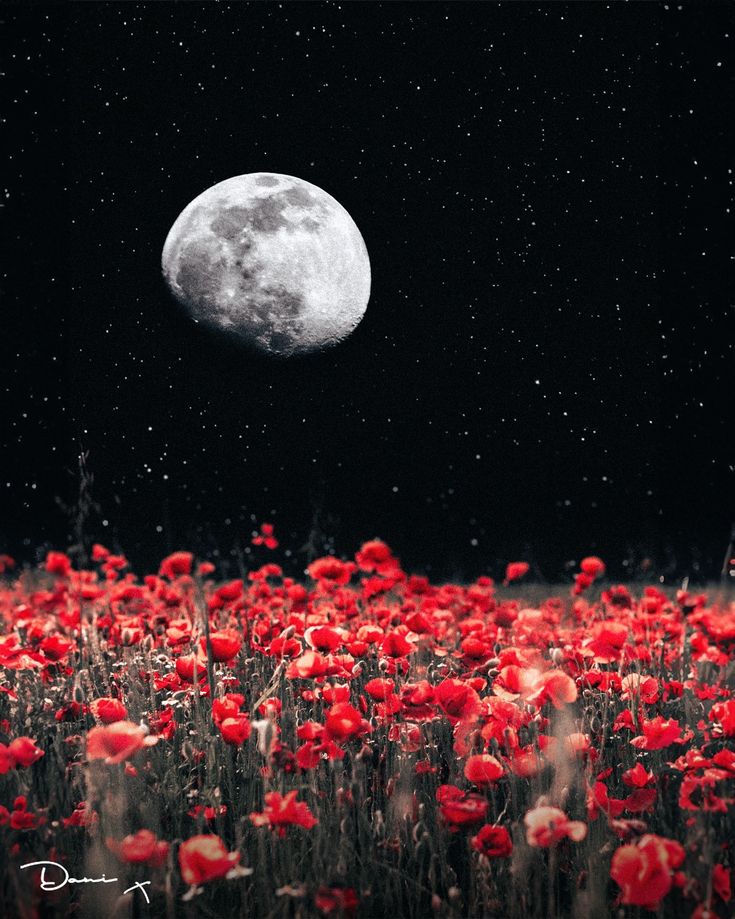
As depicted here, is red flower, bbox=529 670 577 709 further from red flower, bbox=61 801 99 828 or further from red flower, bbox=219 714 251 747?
red flower, bbox=61 801 99 828

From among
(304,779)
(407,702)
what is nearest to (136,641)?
(304,779)

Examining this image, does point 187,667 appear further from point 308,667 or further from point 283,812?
point 283,812

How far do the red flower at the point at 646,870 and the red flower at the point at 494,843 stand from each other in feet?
1.15

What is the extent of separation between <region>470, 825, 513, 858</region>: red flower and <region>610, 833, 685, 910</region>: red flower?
351 mm

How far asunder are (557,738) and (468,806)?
0.52 m

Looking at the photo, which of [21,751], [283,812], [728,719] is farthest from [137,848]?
[728,719]

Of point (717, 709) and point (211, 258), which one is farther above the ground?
point (211, 258)

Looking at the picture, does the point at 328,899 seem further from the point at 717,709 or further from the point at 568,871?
the point at 717,709

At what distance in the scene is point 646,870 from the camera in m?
1.34

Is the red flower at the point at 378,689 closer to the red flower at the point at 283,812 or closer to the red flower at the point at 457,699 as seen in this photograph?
the red flower at the point at 457,699

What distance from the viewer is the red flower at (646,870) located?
1336 mm

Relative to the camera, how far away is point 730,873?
1890mm

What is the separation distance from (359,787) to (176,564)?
1.75 m

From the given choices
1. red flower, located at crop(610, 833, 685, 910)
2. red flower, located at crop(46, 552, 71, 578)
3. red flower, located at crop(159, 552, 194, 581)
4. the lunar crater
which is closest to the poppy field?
red flower, located at crop(610, 833, 685, 910)
